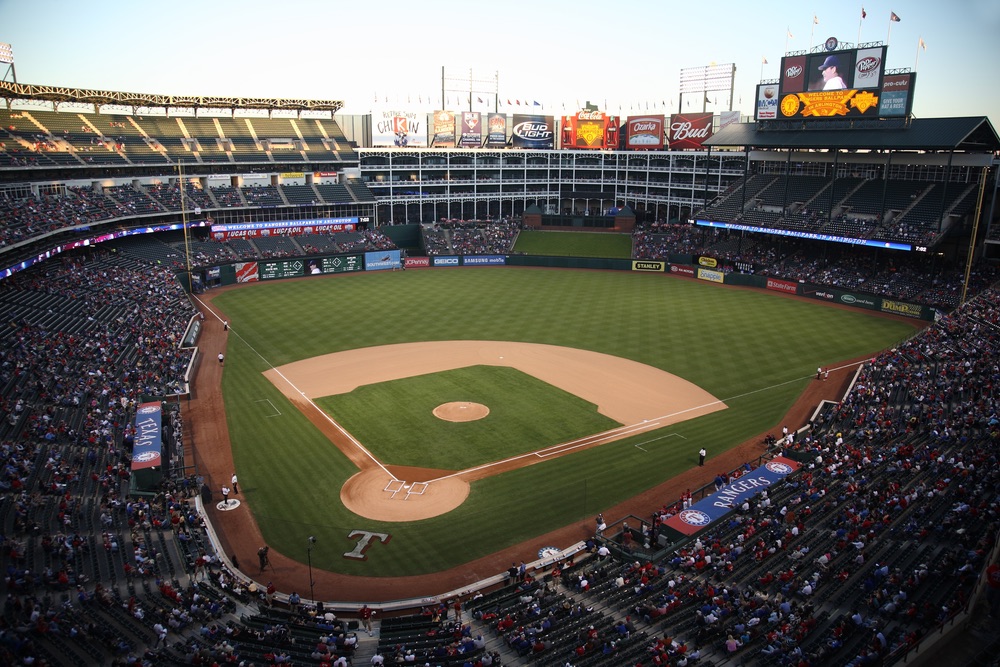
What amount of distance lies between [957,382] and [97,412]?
38.3 m

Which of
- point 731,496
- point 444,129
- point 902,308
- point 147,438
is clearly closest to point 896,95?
point 902,308

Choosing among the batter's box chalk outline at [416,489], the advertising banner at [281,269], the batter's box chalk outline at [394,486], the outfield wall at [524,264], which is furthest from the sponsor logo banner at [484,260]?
the batter's box chalk outline at [416,489]

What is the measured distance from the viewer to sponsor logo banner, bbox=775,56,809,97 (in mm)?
60934

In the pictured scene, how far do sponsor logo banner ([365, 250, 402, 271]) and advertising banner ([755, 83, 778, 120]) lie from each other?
130 feet

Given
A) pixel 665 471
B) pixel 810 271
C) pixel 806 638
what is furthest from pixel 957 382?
pixel 810 271

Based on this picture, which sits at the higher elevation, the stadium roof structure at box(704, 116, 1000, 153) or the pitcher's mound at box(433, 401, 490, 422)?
the stadium roof structure at box(704, 116, 1000, 153)

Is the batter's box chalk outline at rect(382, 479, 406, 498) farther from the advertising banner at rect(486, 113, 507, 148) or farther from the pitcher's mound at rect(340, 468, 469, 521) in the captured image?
the advertising banner at rect(486, 113, 507, 148)

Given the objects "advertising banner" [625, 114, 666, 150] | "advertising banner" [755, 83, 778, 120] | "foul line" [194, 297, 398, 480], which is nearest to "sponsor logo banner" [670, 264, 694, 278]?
"advertising banner" [755, 83, 778, 120]

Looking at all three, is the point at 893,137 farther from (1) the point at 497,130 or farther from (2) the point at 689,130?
(1) the point at 497,130

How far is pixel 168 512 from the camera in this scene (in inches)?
943

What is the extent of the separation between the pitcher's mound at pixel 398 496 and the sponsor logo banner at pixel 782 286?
44.6m

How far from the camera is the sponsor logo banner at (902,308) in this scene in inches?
2040

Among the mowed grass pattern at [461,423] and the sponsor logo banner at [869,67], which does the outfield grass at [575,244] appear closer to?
the sponsor logo banner at [869,67]

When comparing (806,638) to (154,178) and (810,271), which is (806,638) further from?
(154,178)
